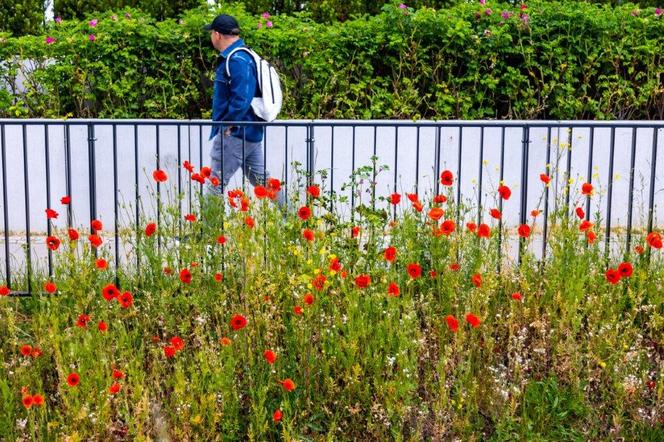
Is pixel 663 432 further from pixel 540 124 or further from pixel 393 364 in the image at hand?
pixel 540 124

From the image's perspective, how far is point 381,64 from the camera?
9.48 meters

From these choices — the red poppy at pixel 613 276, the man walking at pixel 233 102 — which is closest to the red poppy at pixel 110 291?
the red poppy at pixel 613 276

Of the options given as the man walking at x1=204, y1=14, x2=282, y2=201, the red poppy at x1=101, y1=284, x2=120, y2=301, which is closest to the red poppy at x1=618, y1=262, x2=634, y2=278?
the red poppy at x1=101, y1=284, x2=120, y2=301

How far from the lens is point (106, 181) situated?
29.7 ft

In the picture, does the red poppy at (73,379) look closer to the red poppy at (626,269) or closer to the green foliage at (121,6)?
the red poppy at (626,269)

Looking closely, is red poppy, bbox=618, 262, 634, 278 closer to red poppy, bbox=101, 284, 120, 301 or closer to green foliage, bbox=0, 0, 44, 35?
red poppy, bbox=101, 284, 120, 301

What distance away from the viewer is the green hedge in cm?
923

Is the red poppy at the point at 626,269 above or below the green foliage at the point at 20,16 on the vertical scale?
below

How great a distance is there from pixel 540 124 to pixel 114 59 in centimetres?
470

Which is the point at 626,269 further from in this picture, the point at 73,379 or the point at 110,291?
the point at 73,379

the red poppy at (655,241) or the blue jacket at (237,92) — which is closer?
the red poppy at (655,241)

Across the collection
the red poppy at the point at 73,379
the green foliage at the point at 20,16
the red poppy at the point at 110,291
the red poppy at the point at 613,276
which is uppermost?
the green foliage at the point at 20,16

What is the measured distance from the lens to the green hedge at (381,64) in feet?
30.3

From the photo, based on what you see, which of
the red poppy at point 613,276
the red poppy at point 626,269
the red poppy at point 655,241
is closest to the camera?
the red poppy at point 613,276
